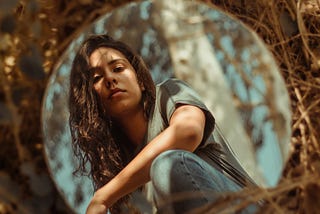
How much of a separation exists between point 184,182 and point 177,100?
0.13 m

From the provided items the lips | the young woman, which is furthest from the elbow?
the lips

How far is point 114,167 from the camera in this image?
99 centimetres

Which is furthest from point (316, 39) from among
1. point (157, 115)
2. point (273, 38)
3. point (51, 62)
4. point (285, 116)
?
point (51, 62)

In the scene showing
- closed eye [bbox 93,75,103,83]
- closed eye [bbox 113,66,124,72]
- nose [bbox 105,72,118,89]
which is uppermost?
closed eye [bbox 113,66,124,72]

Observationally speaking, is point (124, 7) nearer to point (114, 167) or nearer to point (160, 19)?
point (160, 19)

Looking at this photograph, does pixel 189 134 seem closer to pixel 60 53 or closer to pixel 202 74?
pixel 202 74

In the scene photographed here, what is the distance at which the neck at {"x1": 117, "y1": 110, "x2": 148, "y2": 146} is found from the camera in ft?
3.23

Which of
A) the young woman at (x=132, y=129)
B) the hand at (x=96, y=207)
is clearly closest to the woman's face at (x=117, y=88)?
the young woman at (x=132, y=129)

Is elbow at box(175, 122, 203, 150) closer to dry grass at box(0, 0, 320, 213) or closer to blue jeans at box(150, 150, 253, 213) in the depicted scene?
blue jeans at box(150, 150, 253, 213)

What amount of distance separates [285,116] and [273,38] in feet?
0.50

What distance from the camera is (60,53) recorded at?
1.05 metres

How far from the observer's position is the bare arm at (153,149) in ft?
3.14

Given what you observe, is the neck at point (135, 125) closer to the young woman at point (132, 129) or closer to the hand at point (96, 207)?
the young woman at point (132, 129)

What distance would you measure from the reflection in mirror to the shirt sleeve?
1cm
